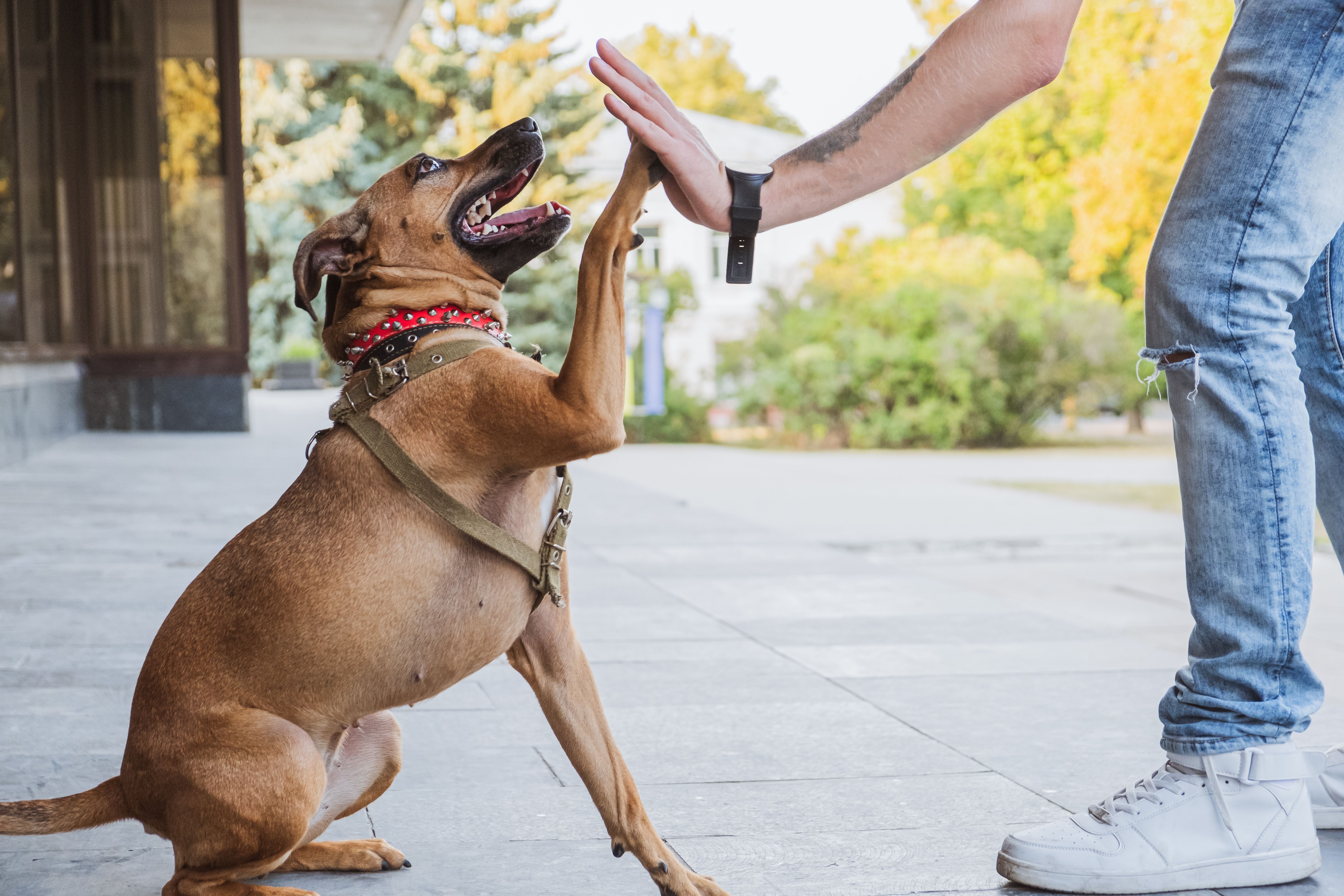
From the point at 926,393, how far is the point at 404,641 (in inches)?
757

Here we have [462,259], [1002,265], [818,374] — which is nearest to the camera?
[462,259]

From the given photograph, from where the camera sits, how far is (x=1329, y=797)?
8.43ft

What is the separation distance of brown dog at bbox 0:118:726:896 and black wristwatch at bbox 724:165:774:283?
195mm

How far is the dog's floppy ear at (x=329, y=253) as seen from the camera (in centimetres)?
235

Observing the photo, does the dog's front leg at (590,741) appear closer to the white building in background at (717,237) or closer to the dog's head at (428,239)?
the dog's head at (428,239)

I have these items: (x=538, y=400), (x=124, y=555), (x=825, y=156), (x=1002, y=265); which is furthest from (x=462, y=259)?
(x=1002, y=265)

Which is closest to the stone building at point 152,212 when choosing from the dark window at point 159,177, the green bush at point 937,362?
the dark window at point 159,177

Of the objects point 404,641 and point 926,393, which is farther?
point 926,393

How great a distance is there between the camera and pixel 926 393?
20.7 m

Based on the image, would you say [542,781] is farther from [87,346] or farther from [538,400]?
[87,346]

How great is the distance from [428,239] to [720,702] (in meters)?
1.84

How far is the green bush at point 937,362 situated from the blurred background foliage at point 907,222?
4 centimetres

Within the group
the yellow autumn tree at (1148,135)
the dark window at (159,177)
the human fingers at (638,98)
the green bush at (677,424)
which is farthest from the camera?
the green bush at (677,424)

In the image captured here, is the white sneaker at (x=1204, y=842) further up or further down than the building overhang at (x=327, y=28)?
further down
